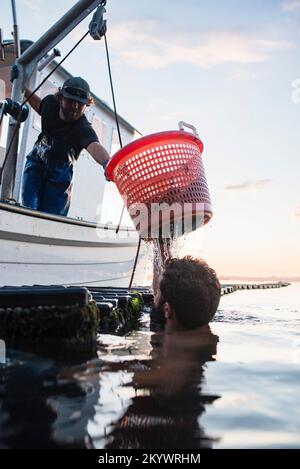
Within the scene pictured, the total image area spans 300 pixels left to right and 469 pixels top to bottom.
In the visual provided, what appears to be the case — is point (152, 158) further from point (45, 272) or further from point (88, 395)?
point (45, 272)

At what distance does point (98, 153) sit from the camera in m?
Result: 5.13

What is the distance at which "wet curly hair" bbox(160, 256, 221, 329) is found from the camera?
3.30m

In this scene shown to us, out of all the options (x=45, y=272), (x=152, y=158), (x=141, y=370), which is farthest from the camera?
(x=45, y=272)

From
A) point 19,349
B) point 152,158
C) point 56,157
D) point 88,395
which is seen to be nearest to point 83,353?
point 19,349

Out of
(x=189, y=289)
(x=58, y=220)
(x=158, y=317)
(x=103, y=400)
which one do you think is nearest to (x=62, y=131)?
(x=58, y=220)

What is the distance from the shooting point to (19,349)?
7.66 feet

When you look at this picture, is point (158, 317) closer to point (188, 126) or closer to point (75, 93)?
point (188, 126)

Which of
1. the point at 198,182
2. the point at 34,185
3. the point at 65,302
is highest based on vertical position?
the point at 34,185

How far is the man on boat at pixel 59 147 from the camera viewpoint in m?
5.17

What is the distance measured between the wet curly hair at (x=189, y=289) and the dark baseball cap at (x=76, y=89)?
2.66 m

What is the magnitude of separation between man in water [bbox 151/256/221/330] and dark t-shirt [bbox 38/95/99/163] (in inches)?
103

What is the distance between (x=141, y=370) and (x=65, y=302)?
68 cm

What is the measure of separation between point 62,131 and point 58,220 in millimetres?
1543

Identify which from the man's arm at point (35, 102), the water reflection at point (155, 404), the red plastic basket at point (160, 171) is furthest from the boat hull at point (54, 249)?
the water reflection at point (155, 404)
